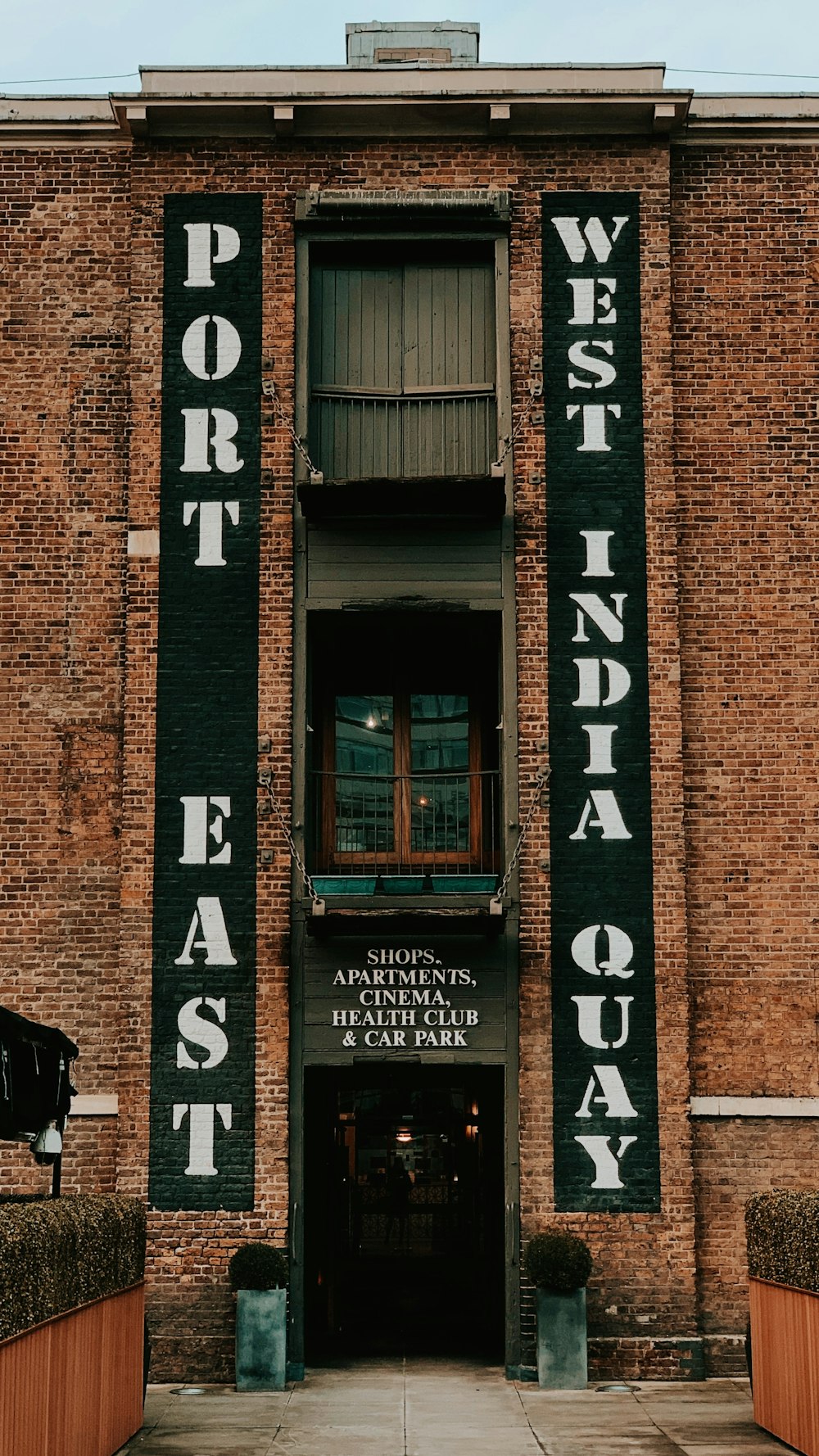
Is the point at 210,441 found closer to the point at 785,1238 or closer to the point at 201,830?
the point at 201,830

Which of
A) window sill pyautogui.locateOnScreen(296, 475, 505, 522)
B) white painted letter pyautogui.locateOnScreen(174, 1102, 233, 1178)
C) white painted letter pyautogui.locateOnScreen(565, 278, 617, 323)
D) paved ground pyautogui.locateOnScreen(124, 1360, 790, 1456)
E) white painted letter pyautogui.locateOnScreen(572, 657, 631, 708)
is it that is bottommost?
paved ground pyautogui.locateOnScreen(124, 1360, 790, 1456)

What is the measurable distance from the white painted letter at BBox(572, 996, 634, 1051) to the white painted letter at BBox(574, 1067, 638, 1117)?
243mm

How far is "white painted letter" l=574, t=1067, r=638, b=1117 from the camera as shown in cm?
1557

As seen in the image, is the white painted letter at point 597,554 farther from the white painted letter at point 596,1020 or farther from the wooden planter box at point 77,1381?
the wooden planter box at point 77,1381

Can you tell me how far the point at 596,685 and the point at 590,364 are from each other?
3.29 metres

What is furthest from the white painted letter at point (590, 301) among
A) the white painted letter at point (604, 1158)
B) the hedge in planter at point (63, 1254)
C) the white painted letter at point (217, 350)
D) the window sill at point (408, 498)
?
the hedge in planter at point (63, 1254)

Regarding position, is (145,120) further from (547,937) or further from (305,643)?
(547,937)

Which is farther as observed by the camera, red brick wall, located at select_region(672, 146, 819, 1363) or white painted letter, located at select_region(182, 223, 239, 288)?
white painted letter, located at select_region(182, 223, 239, 288)

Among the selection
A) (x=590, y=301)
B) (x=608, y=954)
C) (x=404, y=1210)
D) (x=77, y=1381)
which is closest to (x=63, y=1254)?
(x=77, y=1381)

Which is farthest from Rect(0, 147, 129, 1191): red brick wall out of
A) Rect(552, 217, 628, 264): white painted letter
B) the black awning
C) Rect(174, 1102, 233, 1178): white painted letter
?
Rect(552, 217, 628, 264): white painted letter

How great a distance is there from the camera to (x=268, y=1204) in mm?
15336

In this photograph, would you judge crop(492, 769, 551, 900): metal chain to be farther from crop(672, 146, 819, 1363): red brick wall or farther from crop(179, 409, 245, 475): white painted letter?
crop(179, 409, 245, 475): white painted letter

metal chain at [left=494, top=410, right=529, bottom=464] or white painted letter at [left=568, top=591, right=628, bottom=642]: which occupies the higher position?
metal chain at [left=494, top=410, right=529, bottom=464]

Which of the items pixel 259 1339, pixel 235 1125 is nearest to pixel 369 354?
pixel 235 1125
